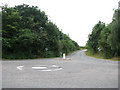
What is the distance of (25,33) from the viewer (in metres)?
30.5

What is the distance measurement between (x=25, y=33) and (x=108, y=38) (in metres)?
17.6

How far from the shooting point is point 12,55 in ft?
104

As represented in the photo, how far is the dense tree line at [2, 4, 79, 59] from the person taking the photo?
29855 millimetres

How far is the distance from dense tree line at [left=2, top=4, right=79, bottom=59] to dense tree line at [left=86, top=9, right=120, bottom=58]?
13.3 meters

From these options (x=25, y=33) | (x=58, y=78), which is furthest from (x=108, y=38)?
(x=25, y=33)

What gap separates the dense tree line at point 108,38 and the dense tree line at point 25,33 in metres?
13.3

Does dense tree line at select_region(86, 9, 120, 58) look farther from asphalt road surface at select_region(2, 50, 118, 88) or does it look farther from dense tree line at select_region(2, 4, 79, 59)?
dense tree line at select_region(2, 4, 79, 59)

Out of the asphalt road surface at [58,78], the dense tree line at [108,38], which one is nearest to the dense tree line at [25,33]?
the dense tree line at [108,38]

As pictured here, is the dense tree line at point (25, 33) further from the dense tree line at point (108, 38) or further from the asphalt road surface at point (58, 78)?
the asphalt road surface at point (58, 78)

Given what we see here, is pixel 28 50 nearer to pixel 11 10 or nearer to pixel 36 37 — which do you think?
pixel 36 37

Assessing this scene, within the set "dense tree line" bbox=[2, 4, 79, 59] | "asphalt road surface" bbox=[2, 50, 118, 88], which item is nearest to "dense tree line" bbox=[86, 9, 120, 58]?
"asphalt road surface" bbox=[2, 50, 118, 88]

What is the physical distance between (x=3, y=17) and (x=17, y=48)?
25.0 feet

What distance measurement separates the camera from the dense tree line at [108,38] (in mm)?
19438

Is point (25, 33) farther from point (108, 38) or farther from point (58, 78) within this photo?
point (58, 78)
